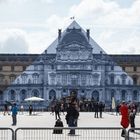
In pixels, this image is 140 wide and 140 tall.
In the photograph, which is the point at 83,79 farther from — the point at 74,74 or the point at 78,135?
the point at 78,135

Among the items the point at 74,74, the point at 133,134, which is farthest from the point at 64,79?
the point at 133,134

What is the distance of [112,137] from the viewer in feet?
55.8

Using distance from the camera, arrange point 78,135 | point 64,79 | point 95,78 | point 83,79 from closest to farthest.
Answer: point 78,135 < point 64,79 < point 83,79 < point 95,78

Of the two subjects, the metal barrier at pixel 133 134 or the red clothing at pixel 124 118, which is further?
the red clothing at pixel 124 118

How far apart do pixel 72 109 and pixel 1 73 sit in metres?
115

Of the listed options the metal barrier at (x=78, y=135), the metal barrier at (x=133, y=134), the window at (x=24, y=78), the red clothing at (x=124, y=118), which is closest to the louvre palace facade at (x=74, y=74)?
the window at (x=24, y=78)

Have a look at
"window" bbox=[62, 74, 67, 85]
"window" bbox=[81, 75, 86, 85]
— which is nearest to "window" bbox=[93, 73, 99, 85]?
"window" bbox=[81, 75, 86, 85]

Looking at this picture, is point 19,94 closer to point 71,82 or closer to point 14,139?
point 71,82

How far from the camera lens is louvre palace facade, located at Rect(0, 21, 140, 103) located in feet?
395

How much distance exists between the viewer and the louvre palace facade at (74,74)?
4744 inches

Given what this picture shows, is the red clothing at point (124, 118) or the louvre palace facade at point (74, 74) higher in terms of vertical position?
the louvre palace facade at point (74, 74)

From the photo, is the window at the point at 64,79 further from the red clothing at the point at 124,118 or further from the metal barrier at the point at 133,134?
the metal barrier at the point at 133,134

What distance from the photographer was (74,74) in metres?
123

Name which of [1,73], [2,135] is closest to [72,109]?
[2,135]
